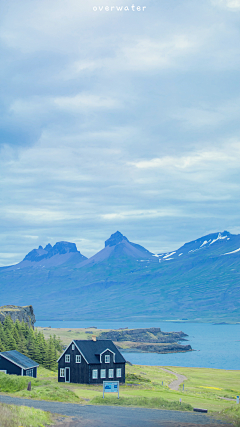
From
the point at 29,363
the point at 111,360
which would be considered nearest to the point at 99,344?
the point at 111,360

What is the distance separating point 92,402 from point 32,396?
709 cm

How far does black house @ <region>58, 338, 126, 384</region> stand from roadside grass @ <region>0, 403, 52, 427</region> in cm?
3445

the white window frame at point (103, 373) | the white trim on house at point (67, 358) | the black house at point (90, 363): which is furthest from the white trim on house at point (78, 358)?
the white window frame at point (103, 373)

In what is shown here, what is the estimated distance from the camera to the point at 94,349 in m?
73.7

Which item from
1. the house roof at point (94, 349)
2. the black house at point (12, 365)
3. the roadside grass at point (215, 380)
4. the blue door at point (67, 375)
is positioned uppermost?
the house roof at point (94, 349)

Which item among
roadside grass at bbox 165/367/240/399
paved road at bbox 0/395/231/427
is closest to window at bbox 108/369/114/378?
roadside grass at bbox 165/367/240/399

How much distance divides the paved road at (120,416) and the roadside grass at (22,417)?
162 centimetres

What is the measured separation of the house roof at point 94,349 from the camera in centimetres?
7194

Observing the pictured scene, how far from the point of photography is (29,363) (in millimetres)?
69938

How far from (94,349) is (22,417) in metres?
41.9

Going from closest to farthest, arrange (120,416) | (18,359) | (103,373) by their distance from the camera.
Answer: (120,416) → (18,359) → (103,373)

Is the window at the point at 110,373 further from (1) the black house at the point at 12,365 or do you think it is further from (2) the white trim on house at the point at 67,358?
(1) the black house at the point at 12,365

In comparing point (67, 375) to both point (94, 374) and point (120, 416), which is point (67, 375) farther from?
point (120, 416)

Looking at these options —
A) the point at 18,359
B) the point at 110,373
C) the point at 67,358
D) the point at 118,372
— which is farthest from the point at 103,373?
the point at 18,359
